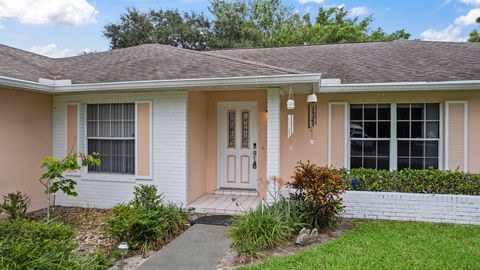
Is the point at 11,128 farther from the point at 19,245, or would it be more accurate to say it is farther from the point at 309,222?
the point at 309,222

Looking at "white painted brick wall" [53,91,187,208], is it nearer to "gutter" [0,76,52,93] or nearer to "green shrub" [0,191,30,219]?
"gutter" [0,76,52,93]

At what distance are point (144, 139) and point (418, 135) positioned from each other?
5.94 m

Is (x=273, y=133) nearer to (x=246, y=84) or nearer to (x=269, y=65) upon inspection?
(x=246, y=84)

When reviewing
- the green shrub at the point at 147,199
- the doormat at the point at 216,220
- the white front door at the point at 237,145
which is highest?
the white front door at the point at 237,145

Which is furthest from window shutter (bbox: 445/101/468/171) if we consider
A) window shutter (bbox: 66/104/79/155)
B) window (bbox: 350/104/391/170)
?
window shutter (bbox: 66/104/79/155)

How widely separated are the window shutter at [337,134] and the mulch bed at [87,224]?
488 centimetres

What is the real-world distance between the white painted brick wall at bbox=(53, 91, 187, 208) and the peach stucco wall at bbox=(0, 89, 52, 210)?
1.61 feet

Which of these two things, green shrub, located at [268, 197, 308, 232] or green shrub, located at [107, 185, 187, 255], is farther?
green shrub, located at [268, 197, 308, 232]

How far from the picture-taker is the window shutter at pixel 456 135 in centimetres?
719

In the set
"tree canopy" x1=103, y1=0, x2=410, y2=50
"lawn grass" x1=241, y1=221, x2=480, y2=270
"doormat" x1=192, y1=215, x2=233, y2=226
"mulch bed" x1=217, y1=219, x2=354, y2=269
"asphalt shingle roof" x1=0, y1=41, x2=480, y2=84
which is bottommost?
"mulch bed" x1=217, y1=219, x2=354, y2=269

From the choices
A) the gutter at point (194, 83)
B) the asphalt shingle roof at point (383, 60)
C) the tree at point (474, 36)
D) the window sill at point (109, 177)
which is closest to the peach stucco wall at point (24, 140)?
the gutter at point (194, 83)

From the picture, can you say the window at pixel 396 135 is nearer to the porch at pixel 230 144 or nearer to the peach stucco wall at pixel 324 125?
the peach stucco wall at pixel 324 125

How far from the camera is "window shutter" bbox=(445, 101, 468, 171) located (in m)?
7.19

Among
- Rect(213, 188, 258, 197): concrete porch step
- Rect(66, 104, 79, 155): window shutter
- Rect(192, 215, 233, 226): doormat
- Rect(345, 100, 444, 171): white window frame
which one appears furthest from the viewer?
Rect(213, 188, 258, 197): concrete porch step
